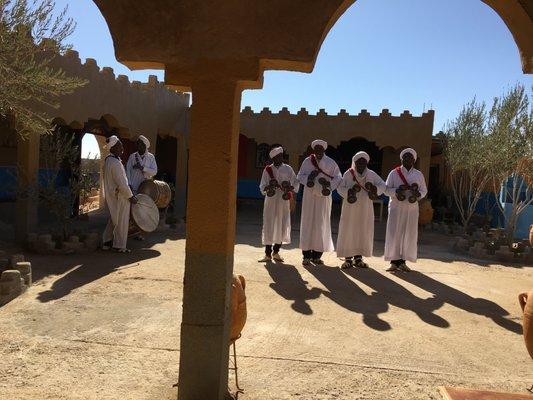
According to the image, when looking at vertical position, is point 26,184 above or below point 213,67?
below

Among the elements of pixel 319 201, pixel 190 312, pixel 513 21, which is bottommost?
pixel 190 312

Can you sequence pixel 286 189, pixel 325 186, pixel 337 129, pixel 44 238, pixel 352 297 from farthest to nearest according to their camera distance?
pixel 337 129
pixel 286 189
pixel 44 238
pixel 325 186
pixel 352 297

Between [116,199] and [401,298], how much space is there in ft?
16.7

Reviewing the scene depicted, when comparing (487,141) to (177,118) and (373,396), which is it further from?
(373,396)

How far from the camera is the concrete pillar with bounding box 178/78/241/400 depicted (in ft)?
9.70

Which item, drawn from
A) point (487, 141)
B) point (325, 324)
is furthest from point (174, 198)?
point (325, 324)

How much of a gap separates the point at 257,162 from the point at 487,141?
29.6 ft

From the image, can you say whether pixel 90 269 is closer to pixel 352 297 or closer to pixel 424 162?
pixel 352 297

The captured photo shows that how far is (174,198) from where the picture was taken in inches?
572

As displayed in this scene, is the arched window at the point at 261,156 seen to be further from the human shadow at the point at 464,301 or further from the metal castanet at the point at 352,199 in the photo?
the human shadow at the point at 464,301

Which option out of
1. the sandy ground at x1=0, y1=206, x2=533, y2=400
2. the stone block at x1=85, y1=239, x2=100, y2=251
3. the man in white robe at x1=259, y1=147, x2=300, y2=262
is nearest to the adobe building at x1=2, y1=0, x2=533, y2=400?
the sandy ground at x1=0, y1=206, x2=533, y2=400

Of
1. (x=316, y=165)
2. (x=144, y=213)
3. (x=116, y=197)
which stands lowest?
(x=144, y=213)

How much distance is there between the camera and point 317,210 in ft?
A: 26.2

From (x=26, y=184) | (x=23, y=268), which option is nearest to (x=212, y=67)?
(x=23, y=268)
